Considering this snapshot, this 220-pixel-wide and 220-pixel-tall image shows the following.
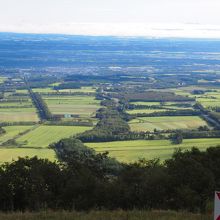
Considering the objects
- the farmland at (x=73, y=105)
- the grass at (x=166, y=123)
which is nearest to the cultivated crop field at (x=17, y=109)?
the farmland at (x=73, y=105)

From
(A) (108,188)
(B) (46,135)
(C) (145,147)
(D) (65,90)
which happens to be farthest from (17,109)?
(A) (108,188)

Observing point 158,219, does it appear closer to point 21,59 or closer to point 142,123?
point 142,123

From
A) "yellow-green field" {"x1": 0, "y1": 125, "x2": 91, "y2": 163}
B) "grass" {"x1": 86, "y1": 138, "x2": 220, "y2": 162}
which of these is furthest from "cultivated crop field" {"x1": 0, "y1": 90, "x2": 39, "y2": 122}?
"grass" {"x1": 86, "y1": 138, "x2": 220, "y2": 162}

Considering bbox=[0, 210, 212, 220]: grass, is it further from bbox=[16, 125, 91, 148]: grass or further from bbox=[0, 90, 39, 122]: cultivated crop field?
bbox=[0, 90, 39, 122]: cultivated crop field

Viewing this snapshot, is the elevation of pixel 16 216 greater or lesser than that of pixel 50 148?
greater

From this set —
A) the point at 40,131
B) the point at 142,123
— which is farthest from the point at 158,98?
the point at 40,131

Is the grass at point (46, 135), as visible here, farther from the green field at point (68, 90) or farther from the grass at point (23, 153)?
the green field at point (68, 90)
